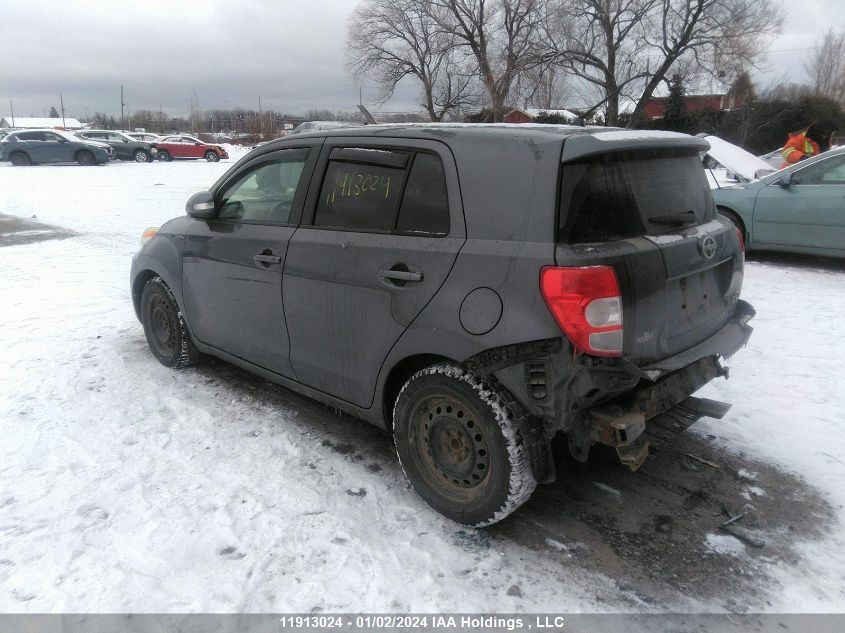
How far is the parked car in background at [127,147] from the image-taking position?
32281mm

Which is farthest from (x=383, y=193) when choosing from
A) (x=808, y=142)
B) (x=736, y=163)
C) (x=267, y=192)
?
(x=736, y=163)

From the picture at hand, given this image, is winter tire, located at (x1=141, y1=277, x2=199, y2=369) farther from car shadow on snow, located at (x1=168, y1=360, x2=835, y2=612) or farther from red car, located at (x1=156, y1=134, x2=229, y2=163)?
red car, located at (x1=156, y1=134, x2=229, y2=163)

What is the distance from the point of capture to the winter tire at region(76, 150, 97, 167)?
91.5 ft

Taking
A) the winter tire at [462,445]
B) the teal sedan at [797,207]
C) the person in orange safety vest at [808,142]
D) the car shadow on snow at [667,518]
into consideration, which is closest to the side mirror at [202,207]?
the car shadow on snow at [667,518]

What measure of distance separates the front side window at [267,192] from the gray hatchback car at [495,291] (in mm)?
24

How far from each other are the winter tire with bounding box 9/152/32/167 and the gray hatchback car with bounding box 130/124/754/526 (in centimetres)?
2987

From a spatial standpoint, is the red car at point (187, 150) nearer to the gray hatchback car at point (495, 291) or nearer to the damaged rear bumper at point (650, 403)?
the gray hatchback car at point (495, 291)

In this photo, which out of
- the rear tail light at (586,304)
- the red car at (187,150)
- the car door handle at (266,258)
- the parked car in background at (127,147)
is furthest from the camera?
the red car at (187,150)

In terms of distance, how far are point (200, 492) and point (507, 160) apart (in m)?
2.21

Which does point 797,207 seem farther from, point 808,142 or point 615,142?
point 615,142

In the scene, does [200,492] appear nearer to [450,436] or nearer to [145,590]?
[145,590]

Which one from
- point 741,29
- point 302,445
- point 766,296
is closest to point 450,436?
point 302,445

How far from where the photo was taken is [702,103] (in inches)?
1684

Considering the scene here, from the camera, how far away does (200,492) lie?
122 inches
